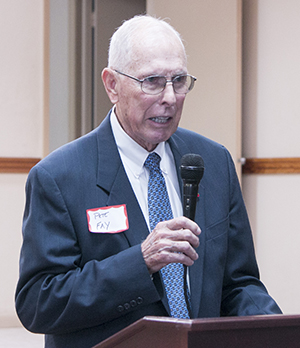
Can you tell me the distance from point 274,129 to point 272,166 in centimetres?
27

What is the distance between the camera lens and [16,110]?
13.5ft

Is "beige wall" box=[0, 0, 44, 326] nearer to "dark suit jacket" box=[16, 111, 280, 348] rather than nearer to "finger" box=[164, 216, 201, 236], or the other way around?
"dark suit jacket" box=[16, 111, 280, 348]

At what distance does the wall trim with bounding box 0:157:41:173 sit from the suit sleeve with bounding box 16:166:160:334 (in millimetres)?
2655

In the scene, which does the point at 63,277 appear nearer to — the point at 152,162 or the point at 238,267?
the point at 152,162

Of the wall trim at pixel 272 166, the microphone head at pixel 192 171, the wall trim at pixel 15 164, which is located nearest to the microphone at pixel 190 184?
the microphone head at pixel 192 171

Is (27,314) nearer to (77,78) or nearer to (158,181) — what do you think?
→ (158,181)

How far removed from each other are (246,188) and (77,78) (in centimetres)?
191

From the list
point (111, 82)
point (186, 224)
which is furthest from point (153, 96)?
point (186, 224)

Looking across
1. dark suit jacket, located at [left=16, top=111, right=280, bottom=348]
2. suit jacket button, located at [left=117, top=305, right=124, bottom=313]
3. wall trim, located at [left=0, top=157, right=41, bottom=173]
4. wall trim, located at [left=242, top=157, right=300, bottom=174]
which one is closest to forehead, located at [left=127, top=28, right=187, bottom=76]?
dark suit jacket, located at [left=16, top=111, right=280, bottom=348]

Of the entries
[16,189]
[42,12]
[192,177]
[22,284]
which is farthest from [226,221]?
[42,12]

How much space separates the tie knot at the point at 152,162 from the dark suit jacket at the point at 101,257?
0.08 metres

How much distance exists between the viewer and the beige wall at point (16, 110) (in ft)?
13.3

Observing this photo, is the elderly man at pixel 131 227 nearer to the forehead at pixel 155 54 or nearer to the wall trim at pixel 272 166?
the forehead at pixel 155 54

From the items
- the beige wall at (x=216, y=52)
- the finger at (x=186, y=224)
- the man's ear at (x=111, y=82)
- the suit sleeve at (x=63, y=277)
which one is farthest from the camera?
the beige wall at (x=216, y=52)
